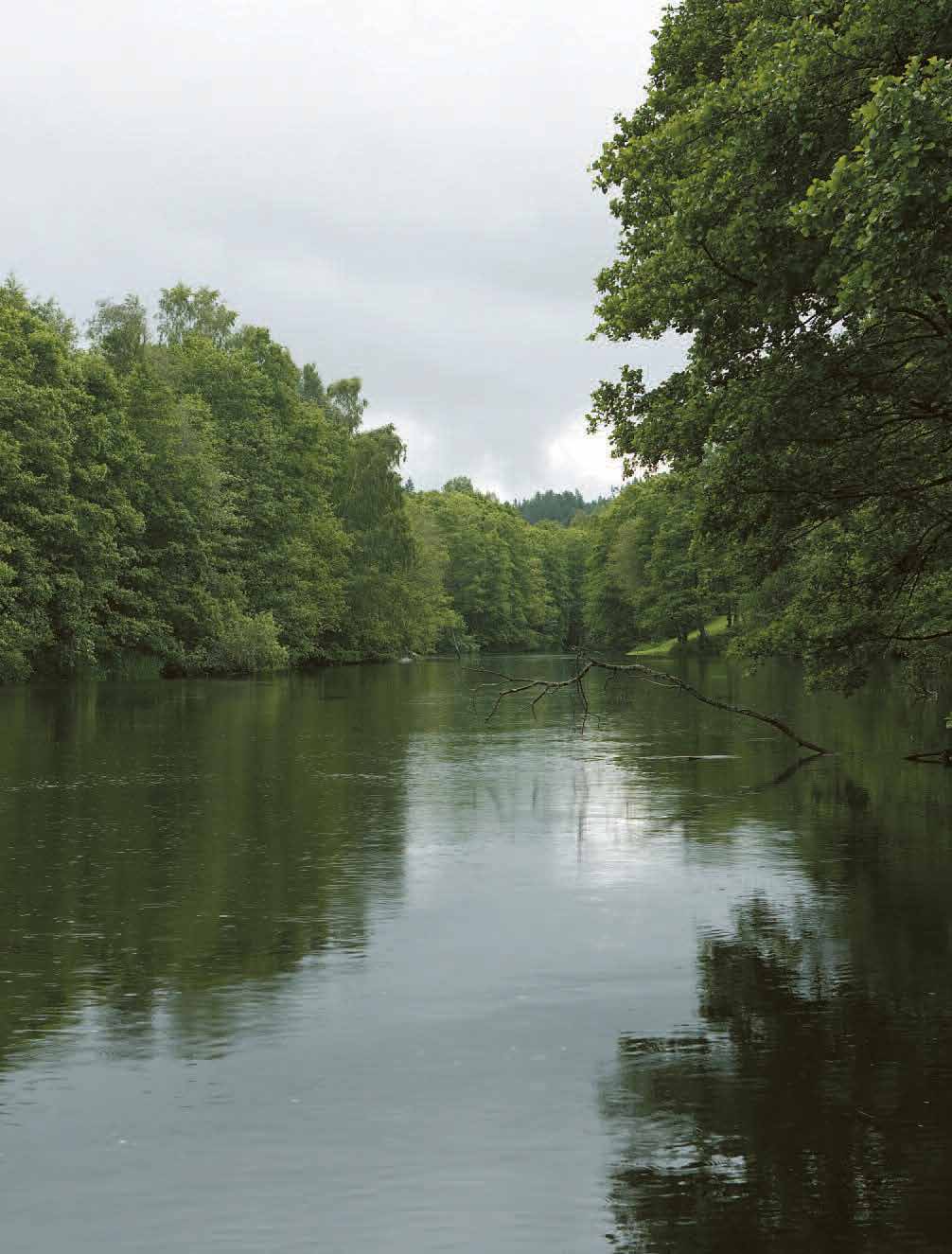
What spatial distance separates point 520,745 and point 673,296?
1719cm

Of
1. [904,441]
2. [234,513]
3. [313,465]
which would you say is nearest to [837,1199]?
[904,441]

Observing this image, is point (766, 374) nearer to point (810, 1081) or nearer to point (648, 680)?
point (810, 1081)

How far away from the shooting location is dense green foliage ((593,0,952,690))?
48.3 ft

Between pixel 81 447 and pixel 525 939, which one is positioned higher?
pixel 81 447

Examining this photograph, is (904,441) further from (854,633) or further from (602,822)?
(602,822)

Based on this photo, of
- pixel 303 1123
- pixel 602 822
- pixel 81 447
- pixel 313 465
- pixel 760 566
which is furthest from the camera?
pixel 313 465

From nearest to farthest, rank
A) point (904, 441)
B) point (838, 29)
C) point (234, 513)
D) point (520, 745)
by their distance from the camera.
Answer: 1. point (838, 29)
2. point (904, 441)
3. point (520, 745)
4. point (234, 513)

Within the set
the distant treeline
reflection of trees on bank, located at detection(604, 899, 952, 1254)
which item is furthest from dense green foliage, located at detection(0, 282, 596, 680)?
reflection of trees on bank, located at detection(604, 899, 952, 1254)

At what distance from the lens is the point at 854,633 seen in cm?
2648

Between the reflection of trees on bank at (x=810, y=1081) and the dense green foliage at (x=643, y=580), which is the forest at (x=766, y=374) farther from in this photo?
the dense green foliage at (x=643, y=580)

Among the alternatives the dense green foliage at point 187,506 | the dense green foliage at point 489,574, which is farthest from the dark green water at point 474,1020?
the dense green foliage at point 489,574

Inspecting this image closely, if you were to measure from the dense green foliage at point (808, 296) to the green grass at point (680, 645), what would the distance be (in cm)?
9195

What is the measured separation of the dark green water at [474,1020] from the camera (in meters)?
7.52

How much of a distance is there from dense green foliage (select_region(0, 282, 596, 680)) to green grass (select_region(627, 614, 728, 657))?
2177 cm
